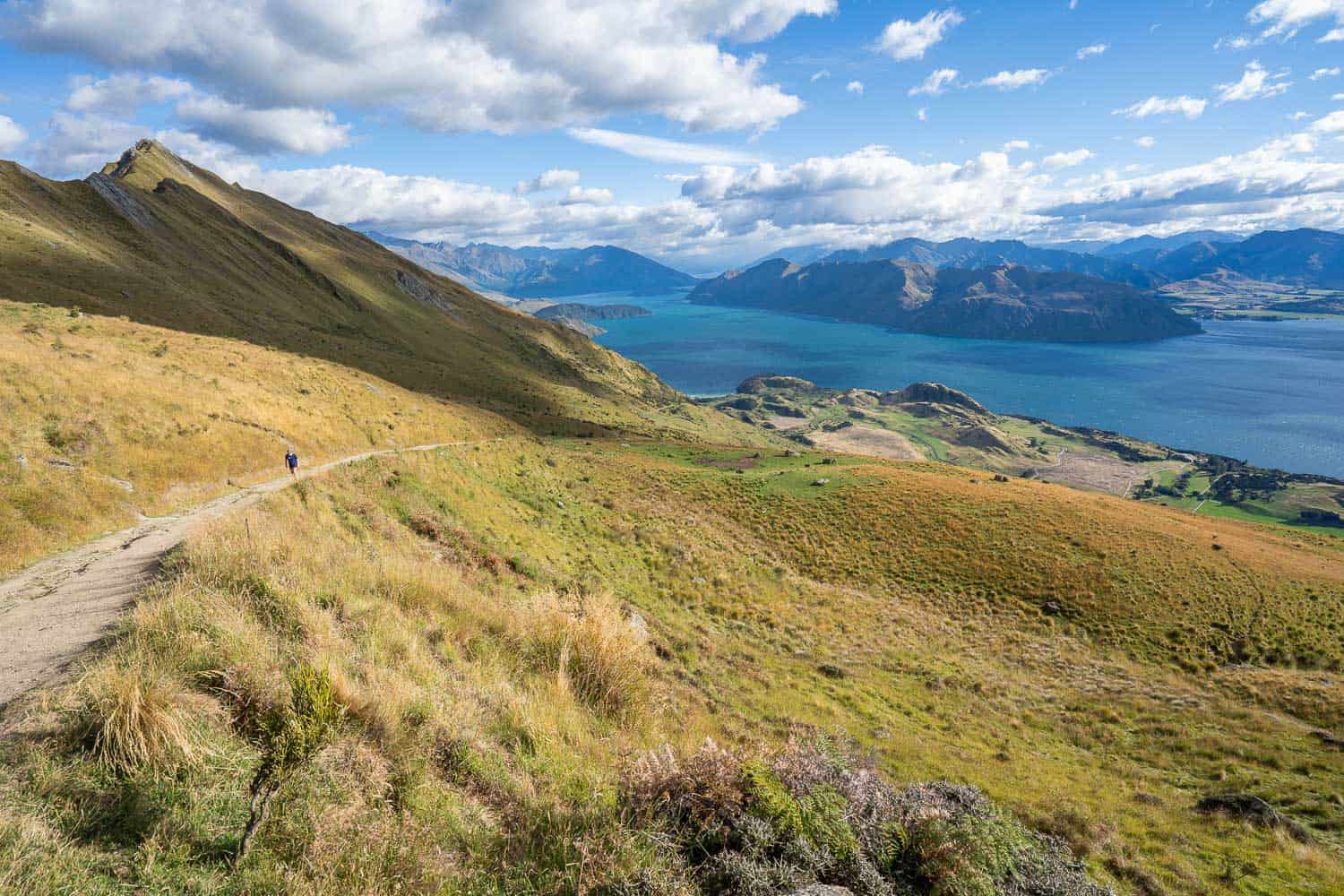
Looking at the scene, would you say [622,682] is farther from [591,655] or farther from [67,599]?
[67,599]

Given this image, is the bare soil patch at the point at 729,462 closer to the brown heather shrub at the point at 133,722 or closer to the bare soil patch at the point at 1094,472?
the brown heather shrub at the point at 133,722

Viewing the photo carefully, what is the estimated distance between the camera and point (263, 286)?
6938 centimetres

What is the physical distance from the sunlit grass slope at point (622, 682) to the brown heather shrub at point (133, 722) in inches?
1.1

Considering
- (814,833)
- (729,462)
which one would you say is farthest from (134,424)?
(729,462)

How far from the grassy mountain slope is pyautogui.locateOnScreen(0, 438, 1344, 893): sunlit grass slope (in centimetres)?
3513

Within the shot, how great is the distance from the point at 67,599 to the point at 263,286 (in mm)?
79700

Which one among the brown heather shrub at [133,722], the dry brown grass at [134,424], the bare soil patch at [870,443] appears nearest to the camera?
the brown heather shrub at [133,722]

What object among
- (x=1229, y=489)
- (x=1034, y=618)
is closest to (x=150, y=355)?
(x=1034, y=618)

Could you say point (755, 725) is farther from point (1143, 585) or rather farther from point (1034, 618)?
point (1143, 585)

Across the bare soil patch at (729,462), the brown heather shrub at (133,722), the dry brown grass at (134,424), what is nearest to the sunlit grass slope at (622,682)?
the brown heather shrub at (133,722)

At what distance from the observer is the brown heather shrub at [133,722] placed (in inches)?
155

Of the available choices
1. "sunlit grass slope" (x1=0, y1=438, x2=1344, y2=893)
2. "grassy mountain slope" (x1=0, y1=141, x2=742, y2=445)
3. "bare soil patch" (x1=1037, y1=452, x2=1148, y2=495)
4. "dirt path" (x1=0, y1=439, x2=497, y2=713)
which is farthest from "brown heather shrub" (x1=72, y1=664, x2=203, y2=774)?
"bare soil patch" (x1=1037, y1=452, x2=1148, y2=495)

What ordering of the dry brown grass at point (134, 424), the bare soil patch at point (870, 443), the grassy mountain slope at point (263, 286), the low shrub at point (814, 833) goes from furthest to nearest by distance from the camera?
the bare soil patch at point (870, 443) → the grassy mountain slope at point (263, 286) → the dry brown grass at point (134, 424) → the low shrub at point (814, 833)

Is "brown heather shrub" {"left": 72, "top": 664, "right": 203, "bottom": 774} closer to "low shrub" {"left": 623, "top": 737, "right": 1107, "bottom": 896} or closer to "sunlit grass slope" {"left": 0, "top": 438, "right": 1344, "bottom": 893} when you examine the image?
"sunlit grass slope" {"left": 0, "top": 438, "right": 1344, "bottom": 893}
